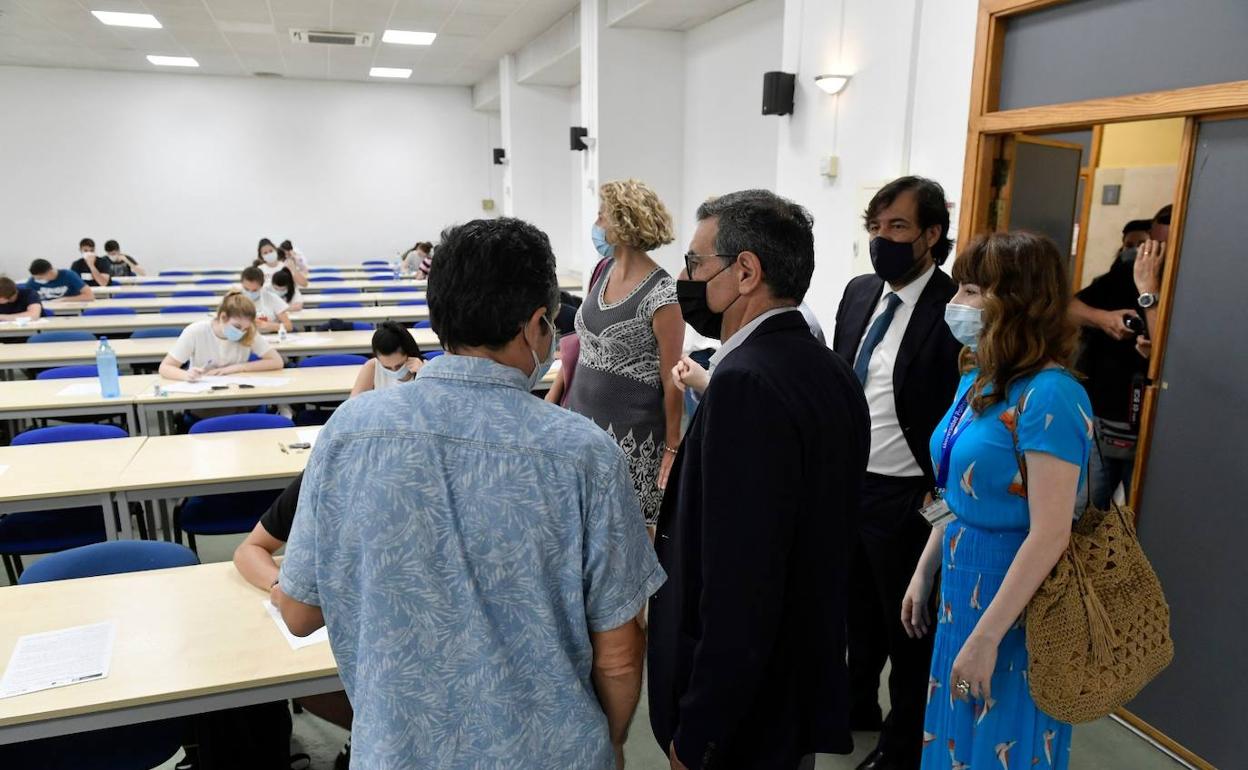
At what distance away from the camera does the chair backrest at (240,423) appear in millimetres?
3766

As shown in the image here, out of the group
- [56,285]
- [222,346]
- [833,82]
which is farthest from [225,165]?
[833,82]

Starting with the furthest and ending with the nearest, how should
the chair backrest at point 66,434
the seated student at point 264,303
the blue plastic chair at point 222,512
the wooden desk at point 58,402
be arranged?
the seated student at point 264,303 → the wooden desk at point 58,402 → the chair backrest at point 66,434 → the blue plastic chair at point 222,512

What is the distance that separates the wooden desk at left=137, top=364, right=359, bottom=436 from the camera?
438 centimetres

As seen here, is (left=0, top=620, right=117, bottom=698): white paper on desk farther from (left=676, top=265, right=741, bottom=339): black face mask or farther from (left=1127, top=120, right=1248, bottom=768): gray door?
(left=1127, top=120, right=1248, bottom=768): gray door

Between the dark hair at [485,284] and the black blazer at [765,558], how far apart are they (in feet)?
1.30

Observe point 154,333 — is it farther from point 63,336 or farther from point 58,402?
point 58,402

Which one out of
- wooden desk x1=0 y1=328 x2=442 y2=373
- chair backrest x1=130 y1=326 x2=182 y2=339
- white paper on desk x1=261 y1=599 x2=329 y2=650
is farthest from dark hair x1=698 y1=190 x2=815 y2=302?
chair backrest x1=130 y1=326 x2=182 y2=339

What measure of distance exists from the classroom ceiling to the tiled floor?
25.3ft

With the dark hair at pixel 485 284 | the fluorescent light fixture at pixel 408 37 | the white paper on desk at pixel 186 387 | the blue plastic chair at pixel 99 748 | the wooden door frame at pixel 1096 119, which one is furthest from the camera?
the fluorescent light fixture at pixel 408 37

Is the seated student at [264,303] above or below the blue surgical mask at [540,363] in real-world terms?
below

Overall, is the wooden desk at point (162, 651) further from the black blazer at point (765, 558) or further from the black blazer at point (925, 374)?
the black blazer at point (925, 374)

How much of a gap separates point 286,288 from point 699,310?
6.76 metres

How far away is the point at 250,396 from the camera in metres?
4.52

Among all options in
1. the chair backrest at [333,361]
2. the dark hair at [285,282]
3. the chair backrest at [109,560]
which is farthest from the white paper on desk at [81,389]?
the dark hair at [285,282]
